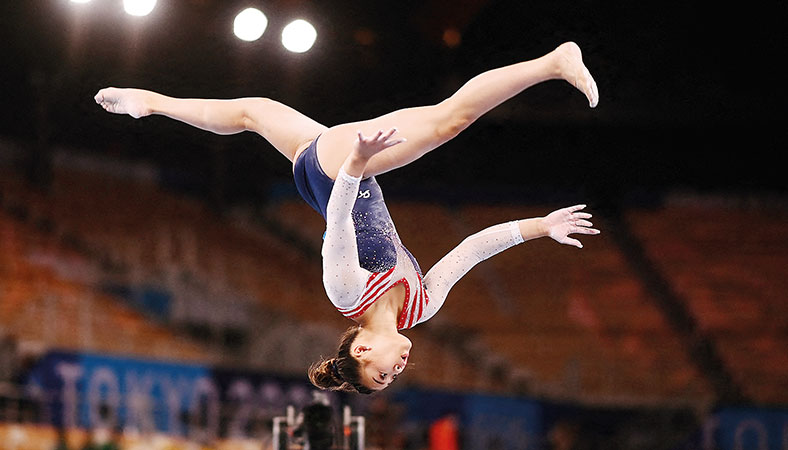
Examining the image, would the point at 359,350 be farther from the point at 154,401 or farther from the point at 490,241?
the point at 154,401

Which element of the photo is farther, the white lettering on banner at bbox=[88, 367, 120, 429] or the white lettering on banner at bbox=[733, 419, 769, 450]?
the white lettering on banner at bbox=[733, 419, 769, 450]

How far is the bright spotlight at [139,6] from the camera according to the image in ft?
19.3

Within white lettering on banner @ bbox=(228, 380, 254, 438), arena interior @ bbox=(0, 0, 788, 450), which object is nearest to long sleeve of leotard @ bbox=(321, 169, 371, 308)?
arena interior @ bbox=(0, 0, 788, 450)

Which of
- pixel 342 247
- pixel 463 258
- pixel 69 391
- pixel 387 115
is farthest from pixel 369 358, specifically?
pixel 69 391

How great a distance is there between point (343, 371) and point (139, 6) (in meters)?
3.09

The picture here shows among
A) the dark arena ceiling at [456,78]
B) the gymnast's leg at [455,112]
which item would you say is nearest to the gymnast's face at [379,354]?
the gymnast's leg at [455,112]

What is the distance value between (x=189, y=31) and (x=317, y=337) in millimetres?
3292

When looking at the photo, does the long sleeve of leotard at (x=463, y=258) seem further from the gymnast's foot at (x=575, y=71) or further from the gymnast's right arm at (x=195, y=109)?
the gymnast's right arm at (x=195, y=109)

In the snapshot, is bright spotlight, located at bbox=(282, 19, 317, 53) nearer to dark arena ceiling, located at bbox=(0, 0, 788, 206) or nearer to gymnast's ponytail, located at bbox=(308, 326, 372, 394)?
dark arena ceiling, located at bbox=(0, 0, 788, 206)

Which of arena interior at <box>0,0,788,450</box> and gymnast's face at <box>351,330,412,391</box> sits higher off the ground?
arena interior at <box>0,0,788,450</box>

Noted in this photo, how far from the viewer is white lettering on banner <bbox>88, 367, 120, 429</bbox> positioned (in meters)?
7.91

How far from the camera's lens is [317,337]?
9969mm

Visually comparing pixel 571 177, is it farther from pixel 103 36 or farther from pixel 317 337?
pixel 103 36

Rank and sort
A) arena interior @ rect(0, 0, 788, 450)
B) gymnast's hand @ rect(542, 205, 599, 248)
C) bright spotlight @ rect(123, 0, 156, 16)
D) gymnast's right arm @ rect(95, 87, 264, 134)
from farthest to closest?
arena interior @ rect(0, 0, 788, 450), bright spotlight @ rect(123, 0, 156, 16), gymnast's right arm @ rect(95, 87, 264, 134), gymnast's hand @ rect(542, 205, 599, 248)
